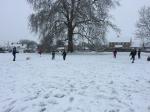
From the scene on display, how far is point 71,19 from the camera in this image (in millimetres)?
48750

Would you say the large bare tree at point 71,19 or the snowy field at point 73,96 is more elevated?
the large bare tree at point 71,19

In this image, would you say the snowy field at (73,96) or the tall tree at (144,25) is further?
the tall tree at (144,25)

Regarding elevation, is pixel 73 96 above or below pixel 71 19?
below

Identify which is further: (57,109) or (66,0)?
(66,0)

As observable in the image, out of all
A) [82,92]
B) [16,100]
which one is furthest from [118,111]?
[16,100]

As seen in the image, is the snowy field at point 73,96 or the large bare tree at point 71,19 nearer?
the snowy field at point 73,96

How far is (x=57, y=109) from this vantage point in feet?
30.1

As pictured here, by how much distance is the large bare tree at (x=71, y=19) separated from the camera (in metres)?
46.6

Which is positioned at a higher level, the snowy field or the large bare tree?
→ the large bare tree

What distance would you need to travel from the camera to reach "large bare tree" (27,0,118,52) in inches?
1836

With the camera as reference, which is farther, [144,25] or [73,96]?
[144,25]

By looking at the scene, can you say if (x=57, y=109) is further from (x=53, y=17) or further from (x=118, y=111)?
(x=53, y=17)

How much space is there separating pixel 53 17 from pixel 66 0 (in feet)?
12.2

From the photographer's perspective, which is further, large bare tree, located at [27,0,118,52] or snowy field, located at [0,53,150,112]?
large bare tree, located at [27,0,118,52]
